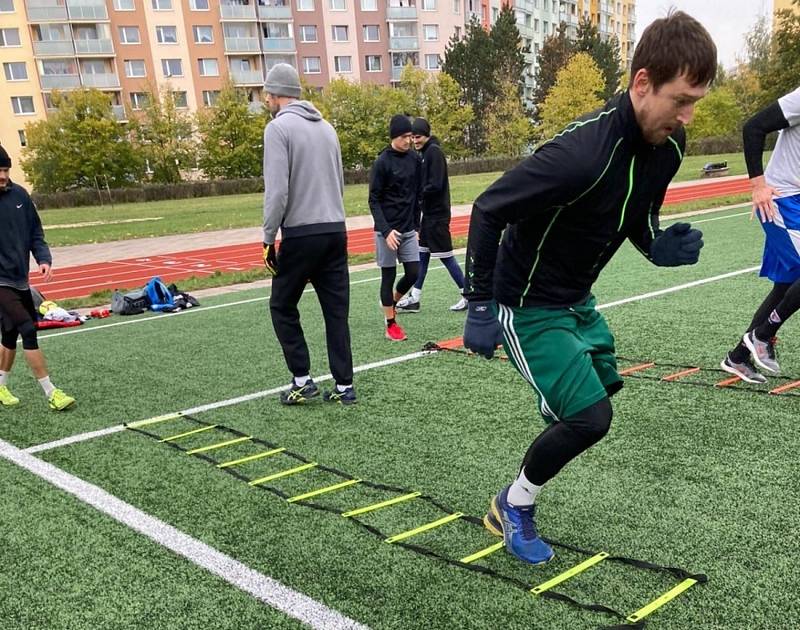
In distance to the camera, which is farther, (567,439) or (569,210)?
(567,439)

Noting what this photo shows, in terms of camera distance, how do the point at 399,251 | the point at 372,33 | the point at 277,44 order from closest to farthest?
the point at 399,251 < the point at 277,44 < the point at 372,33

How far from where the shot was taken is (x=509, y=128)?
59812 millimetres

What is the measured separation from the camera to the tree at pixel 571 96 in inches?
2206

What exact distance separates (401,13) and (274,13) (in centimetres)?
1234

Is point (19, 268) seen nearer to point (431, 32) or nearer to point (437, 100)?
point (437, 100)

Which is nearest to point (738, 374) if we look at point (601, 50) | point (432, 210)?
point (432, 210)

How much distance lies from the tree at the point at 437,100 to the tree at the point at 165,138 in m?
18.9

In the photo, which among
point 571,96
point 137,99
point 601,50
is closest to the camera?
point 571,96

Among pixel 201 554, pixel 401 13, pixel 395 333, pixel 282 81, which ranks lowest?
pixel 395 333

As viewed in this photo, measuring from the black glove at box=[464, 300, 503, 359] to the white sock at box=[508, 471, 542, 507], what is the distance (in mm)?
594

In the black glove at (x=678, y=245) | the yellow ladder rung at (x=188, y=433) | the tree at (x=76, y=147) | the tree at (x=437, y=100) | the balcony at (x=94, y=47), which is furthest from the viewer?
the tree at (x=437, y=100)

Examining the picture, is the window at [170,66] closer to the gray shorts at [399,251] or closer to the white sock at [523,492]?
the gray shorts at [399,251]

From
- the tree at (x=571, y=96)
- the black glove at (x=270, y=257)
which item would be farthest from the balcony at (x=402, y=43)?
the black glove at (x=270, y=257)

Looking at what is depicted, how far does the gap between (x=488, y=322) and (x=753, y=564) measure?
1432mm
